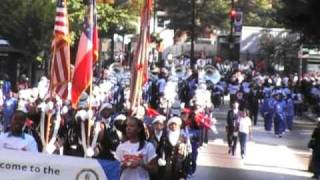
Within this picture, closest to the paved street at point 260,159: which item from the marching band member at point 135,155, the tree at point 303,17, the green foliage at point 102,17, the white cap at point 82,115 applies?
the tree at point 303,17

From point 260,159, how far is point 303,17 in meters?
4.26

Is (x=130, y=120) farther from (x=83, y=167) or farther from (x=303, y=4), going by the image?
(x=303, y=4)

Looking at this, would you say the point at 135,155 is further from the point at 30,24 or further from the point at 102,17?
the point at 102,17

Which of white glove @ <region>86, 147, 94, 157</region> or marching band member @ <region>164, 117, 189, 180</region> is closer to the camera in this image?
white glove @ <region>86, 147, 94, 157</region>

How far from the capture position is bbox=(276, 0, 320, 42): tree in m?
20.3

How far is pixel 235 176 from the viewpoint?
18703 millimetres

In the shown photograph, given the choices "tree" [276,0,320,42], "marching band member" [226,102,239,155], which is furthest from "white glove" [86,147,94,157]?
"marching band member" [226,102,239,155]

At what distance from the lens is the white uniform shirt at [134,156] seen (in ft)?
28.4

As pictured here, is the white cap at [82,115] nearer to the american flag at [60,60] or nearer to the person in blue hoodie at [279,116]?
the american flag at [60,60]

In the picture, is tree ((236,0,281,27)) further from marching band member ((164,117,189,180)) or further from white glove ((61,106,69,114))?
marching band member ((164,117,189,180))

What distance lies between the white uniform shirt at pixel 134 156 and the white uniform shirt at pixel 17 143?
124 cm

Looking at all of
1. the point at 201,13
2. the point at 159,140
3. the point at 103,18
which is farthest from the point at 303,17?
the point at 201,13

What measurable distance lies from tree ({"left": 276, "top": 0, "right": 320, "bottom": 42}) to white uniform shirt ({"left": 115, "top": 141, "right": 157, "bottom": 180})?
12164 millimetres

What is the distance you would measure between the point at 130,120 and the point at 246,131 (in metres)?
14.2
